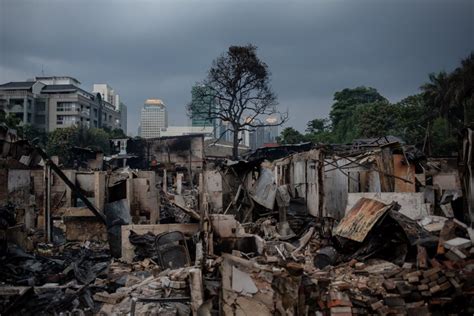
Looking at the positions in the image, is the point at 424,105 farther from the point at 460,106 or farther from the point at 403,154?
the point at 403,154

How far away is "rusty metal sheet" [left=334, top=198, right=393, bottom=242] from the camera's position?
7.29 metres

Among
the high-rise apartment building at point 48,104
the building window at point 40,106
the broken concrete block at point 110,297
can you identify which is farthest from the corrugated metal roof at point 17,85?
the broken concrete block at point 110,297

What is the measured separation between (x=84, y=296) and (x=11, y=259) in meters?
2.78

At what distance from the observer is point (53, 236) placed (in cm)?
1098

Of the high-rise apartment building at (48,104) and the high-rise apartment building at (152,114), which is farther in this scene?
the high-rise apartment building at (152,114)

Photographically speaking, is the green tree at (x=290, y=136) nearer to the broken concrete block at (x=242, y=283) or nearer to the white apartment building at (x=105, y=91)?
the broken concrete block at (x=242, y=283)

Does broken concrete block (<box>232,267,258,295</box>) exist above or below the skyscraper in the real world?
below

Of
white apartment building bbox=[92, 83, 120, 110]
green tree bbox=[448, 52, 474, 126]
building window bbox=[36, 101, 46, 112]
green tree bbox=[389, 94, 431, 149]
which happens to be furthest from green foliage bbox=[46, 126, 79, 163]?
white apartment building bbox=[92, 83, 120, 110]

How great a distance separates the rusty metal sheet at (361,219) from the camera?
7.29 metres

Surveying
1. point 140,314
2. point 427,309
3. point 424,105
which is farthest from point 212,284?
point 424,105

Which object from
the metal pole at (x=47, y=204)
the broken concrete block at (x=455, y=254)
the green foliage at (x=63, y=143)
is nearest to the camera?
the broken concrete block at (x=455, y=254)

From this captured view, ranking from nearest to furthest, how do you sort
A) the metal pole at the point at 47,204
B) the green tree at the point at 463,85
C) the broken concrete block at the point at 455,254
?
1. the broken concrete block at the point at 455,254
2. the metal pole at the point at 47,204
3. the green tree at the point at 463,85

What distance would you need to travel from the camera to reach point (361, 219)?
25.0 feet

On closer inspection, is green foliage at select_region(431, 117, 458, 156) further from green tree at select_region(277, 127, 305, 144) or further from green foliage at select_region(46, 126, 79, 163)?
green foliage at select_region(46, 126, 79, 163)
